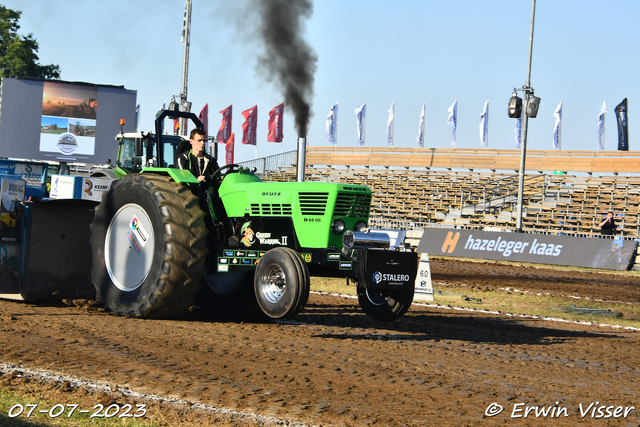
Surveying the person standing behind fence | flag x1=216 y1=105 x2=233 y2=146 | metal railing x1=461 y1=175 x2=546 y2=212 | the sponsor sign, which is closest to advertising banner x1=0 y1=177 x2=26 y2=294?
the sponsor sign

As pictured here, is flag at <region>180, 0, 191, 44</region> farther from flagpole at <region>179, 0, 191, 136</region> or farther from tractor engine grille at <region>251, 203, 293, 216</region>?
tractor engine grille at <region>251, 203, 293, 216</region>

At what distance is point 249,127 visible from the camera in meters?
46.2

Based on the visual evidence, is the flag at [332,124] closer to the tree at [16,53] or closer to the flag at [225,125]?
the flag at [225,125]

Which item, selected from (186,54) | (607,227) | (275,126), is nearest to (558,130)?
(275,126)

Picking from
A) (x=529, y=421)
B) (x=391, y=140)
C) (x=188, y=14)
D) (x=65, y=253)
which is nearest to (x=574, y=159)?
(x=391, y=140)

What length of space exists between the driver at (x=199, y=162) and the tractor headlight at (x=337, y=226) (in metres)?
1.73

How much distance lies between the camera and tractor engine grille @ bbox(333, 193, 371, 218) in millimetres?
7953

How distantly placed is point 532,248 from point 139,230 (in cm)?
1869

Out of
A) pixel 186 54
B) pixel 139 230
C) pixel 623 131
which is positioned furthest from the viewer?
pixel 623 131

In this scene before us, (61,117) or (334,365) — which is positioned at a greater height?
(61,117)

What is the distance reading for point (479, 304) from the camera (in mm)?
13203

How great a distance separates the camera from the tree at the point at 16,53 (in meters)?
55.3

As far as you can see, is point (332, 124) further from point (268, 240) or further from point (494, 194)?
point (268, 240)

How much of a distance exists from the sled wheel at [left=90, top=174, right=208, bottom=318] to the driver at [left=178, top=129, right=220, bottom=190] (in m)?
0.29
